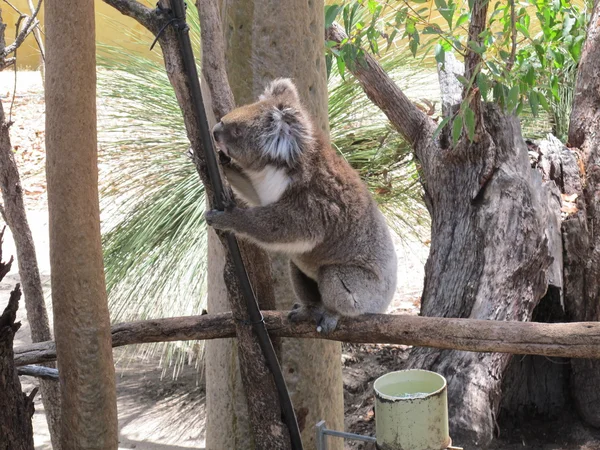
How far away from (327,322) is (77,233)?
907 millimetres

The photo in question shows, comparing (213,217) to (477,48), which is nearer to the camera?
(213,217)

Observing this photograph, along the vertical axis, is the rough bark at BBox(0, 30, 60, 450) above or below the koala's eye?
below

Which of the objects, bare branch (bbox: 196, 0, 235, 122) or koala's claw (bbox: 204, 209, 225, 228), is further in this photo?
koala's claw (bbox: 204, 209, 225, 228)

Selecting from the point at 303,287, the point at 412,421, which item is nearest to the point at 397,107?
the point at 303,287

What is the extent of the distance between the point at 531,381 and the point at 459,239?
3.27 ft

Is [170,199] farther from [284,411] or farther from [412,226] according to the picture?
[284,411]

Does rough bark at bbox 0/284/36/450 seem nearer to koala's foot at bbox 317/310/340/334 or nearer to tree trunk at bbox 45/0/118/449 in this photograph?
tree trunk at bbox 45/0/118/449

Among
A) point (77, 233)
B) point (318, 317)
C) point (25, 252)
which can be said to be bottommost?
point (318, 317)

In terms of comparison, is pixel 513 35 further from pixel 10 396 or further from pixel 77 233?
pixel 10 396

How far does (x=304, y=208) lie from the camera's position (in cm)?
249

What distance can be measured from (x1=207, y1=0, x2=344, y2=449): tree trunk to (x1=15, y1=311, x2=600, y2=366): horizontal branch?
0.48 meters

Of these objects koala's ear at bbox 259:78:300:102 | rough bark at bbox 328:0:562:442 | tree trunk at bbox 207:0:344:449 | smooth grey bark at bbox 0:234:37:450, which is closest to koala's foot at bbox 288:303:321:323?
tree trunk at bbox 207:0:344:449

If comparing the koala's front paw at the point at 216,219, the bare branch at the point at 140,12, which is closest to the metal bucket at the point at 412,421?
the koala's front paw at the point at 216,219

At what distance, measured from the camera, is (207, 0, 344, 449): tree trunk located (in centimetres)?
276
